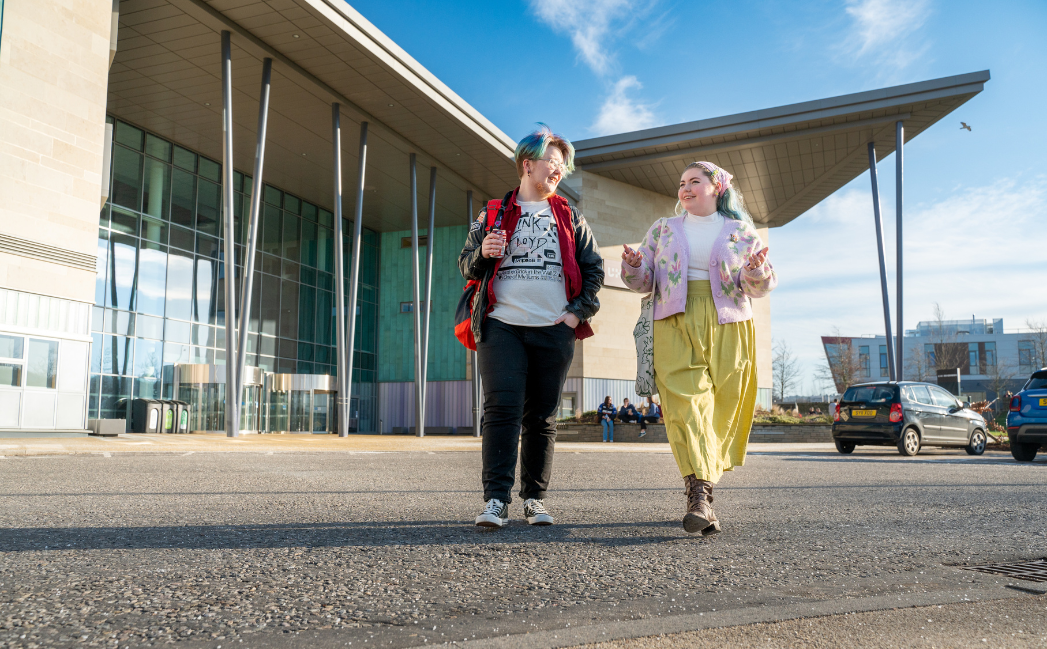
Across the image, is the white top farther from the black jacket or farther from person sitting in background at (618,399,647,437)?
person sitting in background at (618,399,647,437)

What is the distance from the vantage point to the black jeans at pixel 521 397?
342 centimetres

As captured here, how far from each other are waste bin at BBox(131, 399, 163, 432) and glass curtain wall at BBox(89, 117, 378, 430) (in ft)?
1.25

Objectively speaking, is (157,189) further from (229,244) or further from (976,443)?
(976,443)

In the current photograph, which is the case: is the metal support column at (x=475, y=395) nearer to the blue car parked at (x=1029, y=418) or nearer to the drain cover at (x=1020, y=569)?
the blue car parked at (x=1029, y=418)

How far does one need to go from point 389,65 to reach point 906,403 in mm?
15452

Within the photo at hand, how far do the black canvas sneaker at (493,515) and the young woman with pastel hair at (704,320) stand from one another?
0.80 meters

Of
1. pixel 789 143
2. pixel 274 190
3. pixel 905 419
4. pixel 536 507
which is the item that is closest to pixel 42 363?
pixel 536 507

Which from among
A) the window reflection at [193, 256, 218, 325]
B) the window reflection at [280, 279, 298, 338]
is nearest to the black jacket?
the window reflection at [193, 256, 218, 325]

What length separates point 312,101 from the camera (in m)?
23.4

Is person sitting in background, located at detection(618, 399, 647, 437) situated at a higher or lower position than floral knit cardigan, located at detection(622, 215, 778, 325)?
lower

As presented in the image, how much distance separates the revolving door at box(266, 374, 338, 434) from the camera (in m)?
29.6

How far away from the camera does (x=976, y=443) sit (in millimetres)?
14719

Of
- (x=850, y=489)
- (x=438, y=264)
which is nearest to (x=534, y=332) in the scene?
(x=850, y=489)

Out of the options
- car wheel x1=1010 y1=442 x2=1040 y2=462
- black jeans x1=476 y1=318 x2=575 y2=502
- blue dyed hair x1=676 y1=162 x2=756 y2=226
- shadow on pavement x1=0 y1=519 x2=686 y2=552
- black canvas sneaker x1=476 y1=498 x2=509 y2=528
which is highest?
blue dyed hair x1=676 y1=162 x2=756 y2=226
